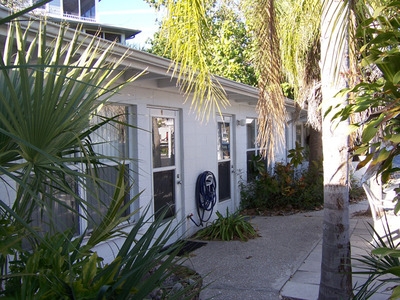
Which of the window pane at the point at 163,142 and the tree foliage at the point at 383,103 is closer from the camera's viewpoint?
the tree foliage at the point at 383,103

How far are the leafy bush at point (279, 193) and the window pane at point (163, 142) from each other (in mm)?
3330

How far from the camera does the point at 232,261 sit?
6.27 metres

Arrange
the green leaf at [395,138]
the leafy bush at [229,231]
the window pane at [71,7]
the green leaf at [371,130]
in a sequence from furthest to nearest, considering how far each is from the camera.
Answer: the window pane at [71,7]
the leafy bush at [229,231]
the green leaf at [371,130]
the green leaf at [395,138]

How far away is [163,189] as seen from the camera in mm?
7285

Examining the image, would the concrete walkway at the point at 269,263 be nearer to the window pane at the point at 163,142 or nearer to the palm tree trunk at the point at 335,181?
the palm tree trunk at the point at 335,181

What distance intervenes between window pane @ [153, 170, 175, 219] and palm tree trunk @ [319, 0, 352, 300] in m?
3.29

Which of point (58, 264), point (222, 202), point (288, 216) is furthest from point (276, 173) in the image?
point (58, 264)

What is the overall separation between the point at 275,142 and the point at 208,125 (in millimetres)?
3983

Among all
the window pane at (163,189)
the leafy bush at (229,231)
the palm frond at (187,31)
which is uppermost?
the palm frond at (187,31)

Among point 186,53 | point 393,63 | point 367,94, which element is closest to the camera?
point 393,63

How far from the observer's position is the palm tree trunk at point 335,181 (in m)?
4.05

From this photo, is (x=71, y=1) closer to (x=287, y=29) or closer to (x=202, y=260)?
(x=287, y=29)

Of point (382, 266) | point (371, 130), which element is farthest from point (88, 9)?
point (371, 130)

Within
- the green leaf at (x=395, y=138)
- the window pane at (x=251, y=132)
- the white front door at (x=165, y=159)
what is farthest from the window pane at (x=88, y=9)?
A: the green leaf at (x=395, y=138)
